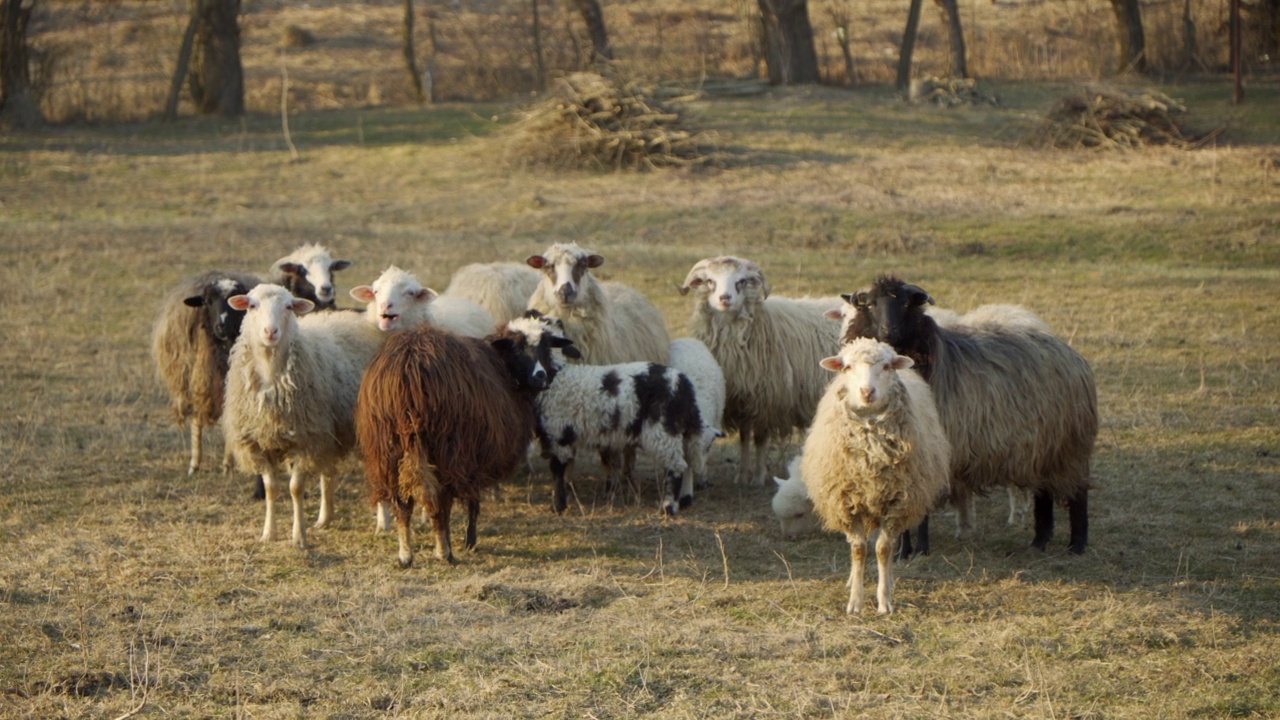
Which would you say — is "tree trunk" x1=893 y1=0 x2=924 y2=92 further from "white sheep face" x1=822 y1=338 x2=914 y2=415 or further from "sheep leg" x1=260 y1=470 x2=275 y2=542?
"sheep leg" x1=260 y1=470 x2=275 y2=542

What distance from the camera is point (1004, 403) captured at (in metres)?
7.68

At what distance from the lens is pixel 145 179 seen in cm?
2288

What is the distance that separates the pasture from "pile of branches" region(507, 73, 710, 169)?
250cm

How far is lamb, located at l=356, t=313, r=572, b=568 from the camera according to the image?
746 cm

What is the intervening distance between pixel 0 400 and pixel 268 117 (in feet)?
61.0

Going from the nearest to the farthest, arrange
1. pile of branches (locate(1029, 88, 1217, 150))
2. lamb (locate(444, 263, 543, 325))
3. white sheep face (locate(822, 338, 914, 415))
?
white sheep face (locate(822, 338, 914, 415)) < lamb (locate(444, 263, 543, 325)) < pile of branches (locate(1029, 88, 1217, 150))

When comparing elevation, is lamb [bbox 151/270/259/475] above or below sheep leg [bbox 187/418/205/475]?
above

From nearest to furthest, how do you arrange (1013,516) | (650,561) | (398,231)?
(650,561) < (1013,516) < (398,231)

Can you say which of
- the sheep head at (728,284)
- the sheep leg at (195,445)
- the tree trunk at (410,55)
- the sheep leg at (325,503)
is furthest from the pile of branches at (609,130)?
the sheep leg at (325,503)

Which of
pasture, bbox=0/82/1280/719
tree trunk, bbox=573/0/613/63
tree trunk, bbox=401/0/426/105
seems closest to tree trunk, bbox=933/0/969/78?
tree trunk, bbox=573/0/613/63

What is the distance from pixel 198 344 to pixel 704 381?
3.79m

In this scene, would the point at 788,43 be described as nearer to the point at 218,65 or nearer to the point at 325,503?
the point at 218,65

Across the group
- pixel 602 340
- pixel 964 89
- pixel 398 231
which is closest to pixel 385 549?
pixel 602 340

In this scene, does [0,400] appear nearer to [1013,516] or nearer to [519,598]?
[519,598]
